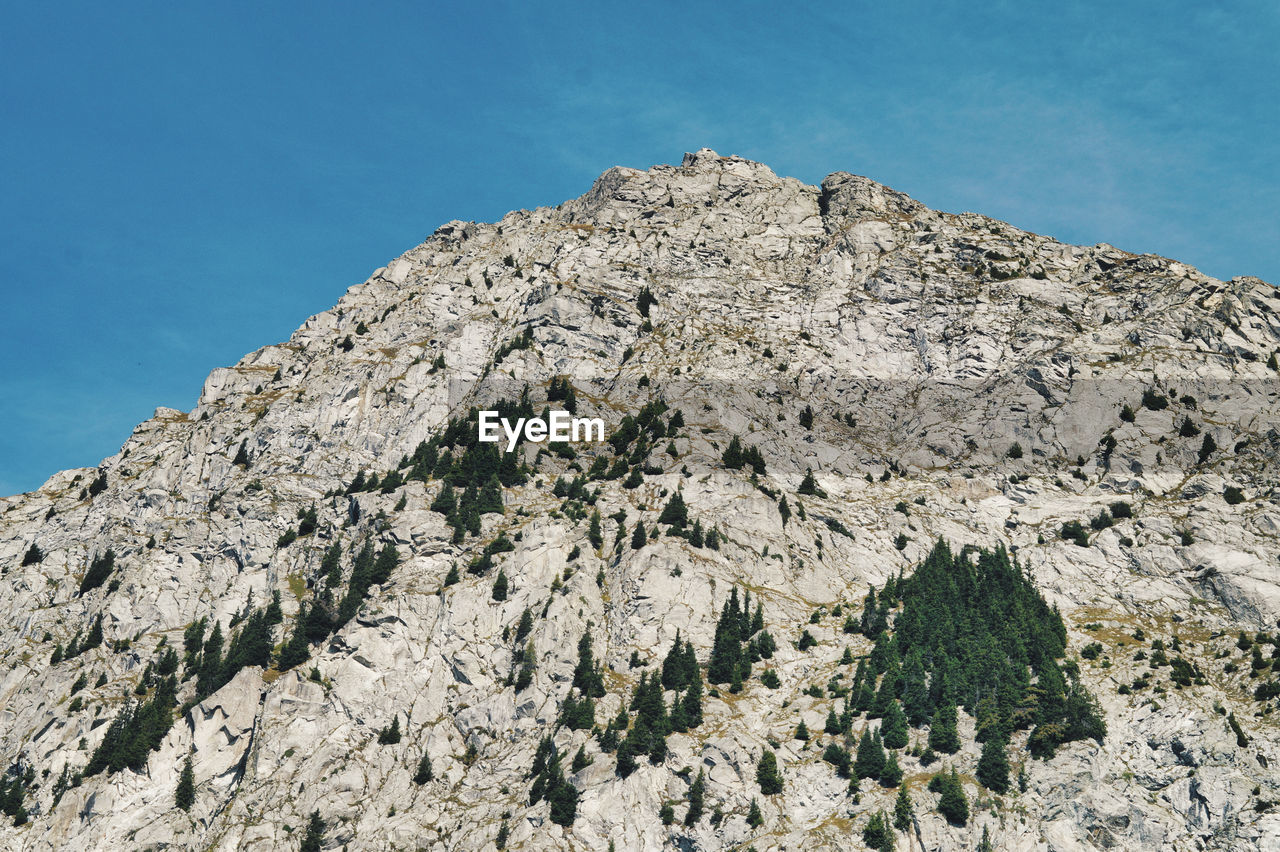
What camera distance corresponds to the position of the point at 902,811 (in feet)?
362

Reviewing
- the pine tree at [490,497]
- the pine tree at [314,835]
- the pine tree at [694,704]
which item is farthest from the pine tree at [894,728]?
the pine tree at [490,497]

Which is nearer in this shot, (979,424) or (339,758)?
(339,758)

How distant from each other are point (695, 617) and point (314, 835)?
52.7 m

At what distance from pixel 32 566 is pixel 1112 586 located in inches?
6512

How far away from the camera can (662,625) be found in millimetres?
140750

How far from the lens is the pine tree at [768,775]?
11603 cm

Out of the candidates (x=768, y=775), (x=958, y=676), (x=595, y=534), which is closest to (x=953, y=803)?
(x=768, y=775)

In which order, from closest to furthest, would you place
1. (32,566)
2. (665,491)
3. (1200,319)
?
(665,491) < (32,566) < (1200,319)

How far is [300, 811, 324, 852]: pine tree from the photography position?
118 meters

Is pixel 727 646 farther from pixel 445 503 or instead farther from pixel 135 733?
pixel 135 733

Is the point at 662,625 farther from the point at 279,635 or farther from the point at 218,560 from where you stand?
the point at 218,560

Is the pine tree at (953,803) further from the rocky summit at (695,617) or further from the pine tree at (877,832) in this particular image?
the pine tree at (877,832)

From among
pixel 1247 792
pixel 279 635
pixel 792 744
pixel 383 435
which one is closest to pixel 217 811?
pixel 279 635

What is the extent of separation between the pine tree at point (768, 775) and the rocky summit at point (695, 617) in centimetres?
49
